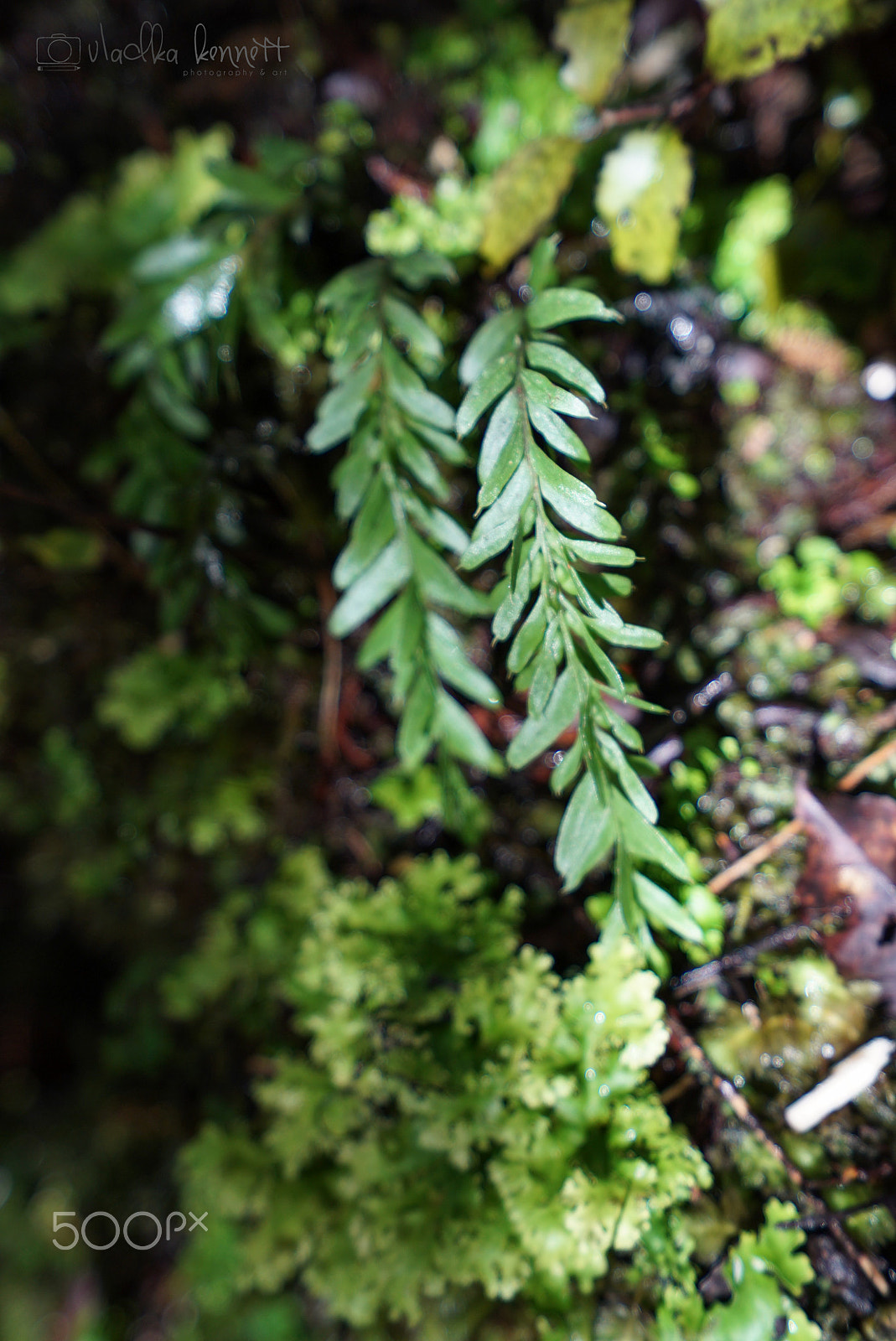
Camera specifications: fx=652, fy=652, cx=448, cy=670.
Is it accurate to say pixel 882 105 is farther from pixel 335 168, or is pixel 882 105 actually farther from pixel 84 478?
pixel 84 478

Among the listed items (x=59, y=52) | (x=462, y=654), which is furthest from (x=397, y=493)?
(x=59, y=52)

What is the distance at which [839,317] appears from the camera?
1980 mm

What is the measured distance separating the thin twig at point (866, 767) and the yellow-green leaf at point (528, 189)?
1.38m

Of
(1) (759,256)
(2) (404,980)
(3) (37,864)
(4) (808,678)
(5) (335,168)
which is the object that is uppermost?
(5) (335,168)

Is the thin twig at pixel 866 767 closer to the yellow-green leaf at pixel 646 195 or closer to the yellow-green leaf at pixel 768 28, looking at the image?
the yellow-green leaf at pixel 646 195

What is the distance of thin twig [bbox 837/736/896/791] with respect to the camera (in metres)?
1.36

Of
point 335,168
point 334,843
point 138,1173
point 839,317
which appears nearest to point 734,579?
point 839,317

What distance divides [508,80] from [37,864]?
3318 millimetres

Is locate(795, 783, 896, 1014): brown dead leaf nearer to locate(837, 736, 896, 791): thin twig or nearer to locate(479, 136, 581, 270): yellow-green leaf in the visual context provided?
locate(837, 736, 896, 791): thin twig

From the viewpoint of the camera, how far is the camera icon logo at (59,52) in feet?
7.64

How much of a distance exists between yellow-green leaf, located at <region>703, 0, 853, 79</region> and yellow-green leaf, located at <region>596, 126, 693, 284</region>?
16 centimetres

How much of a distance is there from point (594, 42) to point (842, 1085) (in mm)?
2171

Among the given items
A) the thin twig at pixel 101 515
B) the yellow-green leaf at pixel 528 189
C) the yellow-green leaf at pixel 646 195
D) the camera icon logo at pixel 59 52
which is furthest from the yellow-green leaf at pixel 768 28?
the camera icon logo at pixel 59 52

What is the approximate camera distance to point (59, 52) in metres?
2.34
